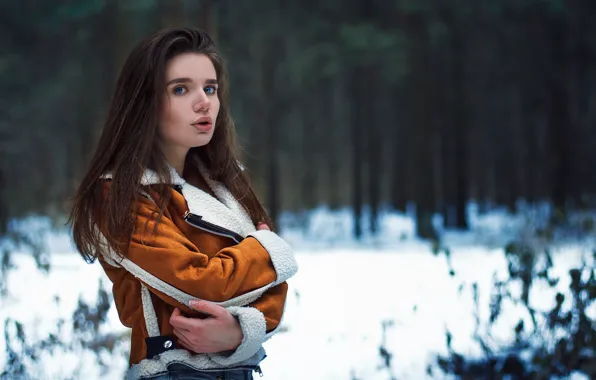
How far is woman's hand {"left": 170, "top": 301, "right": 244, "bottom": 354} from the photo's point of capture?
1.73m

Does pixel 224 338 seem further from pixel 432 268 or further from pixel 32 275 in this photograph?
pixel 432 268

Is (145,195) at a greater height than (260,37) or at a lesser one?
lesser

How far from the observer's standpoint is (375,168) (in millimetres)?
19469

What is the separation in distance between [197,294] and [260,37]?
15.1 meters

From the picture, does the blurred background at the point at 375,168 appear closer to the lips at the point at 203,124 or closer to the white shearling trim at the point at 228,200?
the white shearling trim at the point at 228,200

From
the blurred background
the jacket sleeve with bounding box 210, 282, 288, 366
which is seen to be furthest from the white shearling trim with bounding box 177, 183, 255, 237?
the blurred background

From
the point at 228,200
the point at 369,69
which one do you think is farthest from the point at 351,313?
the point at 369,69

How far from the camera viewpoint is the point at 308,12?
16344 mm

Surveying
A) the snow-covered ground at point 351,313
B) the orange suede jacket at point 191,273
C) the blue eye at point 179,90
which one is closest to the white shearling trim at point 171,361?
the orange suede jacket at point 191,273

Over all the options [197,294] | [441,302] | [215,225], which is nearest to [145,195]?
[215,225]

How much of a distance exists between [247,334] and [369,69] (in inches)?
604

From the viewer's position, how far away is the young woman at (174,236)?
176 centimetres

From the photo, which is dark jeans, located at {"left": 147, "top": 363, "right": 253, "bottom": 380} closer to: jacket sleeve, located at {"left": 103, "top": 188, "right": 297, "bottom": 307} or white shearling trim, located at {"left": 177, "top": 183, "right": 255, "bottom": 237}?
jacket sleeve, located at {"left": 103, "top": 188, "right": 297, "bottom": 307}

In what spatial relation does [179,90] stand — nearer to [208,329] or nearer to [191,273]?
[191,273]
